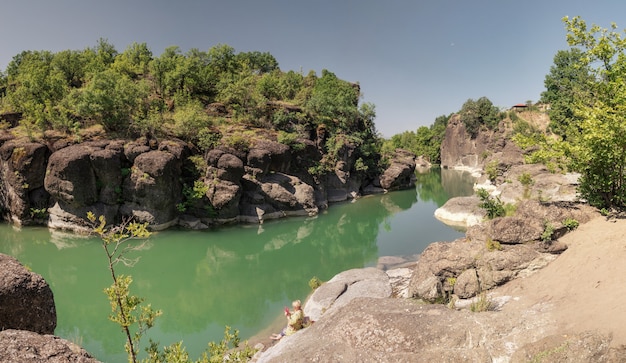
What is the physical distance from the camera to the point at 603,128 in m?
9.97

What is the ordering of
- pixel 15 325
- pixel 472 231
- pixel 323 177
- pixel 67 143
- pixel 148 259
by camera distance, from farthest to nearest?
pixel 323 177
pixel 67 143
pixel 148 259
pixel 472 231
pixel 15 325

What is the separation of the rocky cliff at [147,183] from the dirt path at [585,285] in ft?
68.1

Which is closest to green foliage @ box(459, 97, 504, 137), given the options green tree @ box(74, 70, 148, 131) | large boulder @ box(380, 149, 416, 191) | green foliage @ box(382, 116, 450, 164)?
green foliage @ box(382, 116, 450, 164)

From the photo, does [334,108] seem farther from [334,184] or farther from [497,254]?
[497,254]

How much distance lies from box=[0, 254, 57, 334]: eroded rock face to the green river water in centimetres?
664

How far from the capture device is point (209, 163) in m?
27.0

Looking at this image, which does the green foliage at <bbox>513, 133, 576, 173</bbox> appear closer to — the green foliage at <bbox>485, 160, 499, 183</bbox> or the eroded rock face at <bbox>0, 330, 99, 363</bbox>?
the eroded rock face at <bbox>0, 330, 99, 363</bbox>

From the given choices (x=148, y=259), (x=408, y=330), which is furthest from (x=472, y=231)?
(x=148, y=259)

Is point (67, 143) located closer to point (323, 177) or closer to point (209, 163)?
point (209, 163)

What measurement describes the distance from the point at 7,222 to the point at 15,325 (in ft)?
94.0

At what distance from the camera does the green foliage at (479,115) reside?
6938cm

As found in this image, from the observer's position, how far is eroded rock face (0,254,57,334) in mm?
4680

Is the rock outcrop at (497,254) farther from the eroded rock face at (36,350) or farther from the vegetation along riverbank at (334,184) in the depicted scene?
the eroded rock face at (36,350)

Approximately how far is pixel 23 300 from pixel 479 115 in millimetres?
80303
